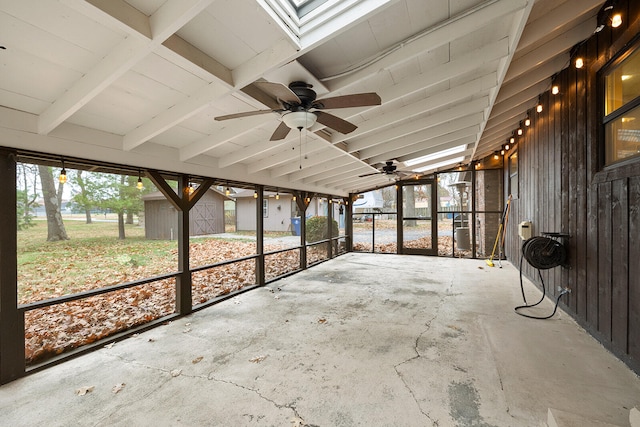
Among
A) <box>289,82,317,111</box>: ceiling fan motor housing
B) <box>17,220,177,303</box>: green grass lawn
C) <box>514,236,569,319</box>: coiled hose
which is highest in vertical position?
<box>289,82,317,111</box>: ceiling fan motor housing

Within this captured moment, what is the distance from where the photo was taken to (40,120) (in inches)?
102

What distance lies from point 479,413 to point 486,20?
306 centimetres

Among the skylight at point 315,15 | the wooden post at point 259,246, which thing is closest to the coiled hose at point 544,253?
the skylight at point 315,15

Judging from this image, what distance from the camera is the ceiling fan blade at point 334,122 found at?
100 inches

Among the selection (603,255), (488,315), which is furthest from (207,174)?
(603,255)

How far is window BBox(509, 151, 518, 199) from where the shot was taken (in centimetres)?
686

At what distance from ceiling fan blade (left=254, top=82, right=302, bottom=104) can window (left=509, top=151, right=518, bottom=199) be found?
23.0 ft

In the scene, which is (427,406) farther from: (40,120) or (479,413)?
(40,120)

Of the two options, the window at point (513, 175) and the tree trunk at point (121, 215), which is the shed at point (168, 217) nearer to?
the tree trunk at point (121, 215)

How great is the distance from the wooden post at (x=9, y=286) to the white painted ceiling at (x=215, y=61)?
1.08ft

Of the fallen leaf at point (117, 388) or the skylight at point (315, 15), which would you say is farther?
the fallen leaf at point (117, 388)

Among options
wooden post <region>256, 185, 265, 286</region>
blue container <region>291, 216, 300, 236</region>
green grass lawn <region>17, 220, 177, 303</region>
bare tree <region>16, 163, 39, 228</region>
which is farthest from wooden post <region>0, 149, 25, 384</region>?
blue container <region>291, 216, 300, 236</region>

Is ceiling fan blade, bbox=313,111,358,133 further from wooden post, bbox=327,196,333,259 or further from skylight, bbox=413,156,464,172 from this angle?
skylight, bbox=413,156,464,172

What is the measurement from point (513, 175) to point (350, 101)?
7.14 meters
